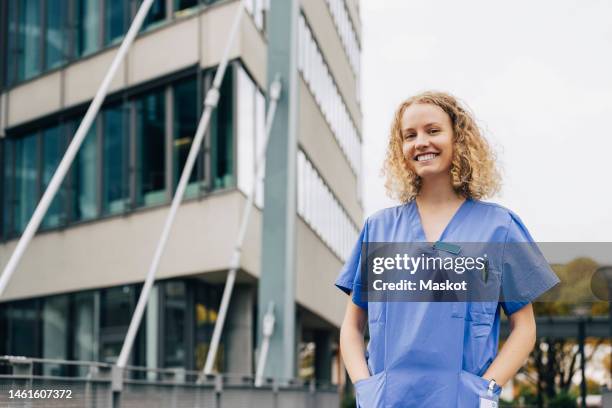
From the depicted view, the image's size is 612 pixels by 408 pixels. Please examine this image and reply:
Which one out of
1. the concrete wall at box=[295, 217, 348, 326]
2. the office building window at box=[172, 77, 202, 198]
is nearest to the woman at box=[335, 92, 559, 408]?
the office building window at box=[172, 77, 202, 198]

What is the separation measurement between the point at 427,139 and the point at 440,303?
0.37m

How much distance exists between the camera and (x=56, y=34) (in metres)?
21.6

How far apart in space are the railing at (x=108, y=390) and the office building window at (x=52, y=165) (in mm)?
9639

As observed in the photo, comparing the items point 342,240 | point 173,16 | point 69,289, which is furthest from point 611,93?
point 342,240

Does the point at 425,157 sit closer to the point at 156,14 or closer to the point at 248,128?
the point at 248,128

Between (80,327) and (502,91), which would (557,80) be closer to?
(502,91)

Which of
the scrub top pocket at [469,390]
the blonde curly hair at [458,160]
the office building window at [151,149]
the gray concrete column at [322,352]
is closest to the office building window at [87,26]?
the office building window at [151,149]

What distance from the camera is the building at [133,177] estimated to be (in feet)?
60.3

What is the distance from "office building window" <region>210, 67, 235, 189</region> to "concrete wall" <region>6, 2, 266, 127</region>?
55cm

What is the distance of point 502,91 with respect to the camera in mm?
3693

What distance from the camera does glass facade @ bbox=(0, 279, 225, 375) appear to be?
1888 cm

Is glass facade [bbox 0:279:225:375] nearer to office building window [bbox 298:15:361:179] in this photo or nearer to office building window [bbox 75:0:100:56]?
office building window [bbox 75:0:100:56]

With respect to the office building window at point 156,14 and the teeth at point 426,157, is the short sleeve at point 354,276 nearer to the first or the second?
the teeth at point 426,157

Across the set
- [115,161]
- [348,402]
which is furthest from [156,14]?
[348,402]
